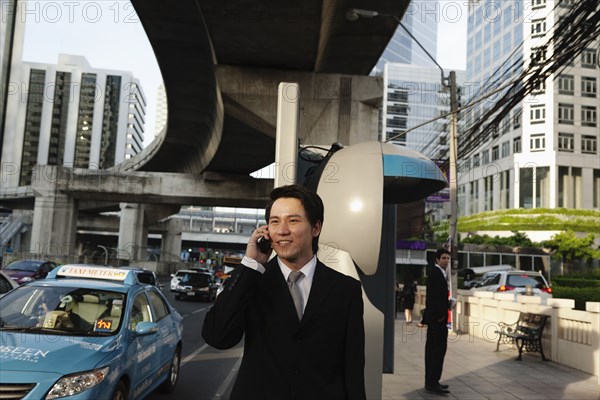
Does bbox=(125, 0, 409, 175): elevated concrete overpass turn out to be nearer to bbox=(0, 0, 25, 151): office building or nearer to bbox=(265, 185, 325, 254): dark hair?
bbox=(0, 0, 25, 151): office building

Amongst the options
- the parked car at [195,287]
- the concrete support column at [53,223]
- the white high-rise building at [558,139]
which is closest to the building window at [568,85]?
the white high-rise building at [558,139]

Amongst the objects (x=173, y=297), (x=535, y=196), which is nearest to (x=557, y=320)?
(x=173, y=297)

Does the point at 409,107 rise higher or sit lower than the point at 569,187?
higher

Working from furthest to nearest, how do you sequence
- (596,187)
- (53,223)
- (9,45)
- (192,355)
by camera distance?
(596,187) → (53,223) → (9,45) → (192,355)

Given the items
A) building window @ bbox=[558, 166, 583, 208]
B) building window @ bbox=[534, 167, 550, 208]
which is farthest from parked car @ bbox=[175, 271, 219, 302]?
building window @ bbox=[558, 166, 583, 208]

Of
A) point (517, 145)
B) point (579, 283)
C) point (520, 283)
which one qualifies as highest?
point (517, 145)

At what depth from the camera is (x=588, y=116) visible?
65.8 metres

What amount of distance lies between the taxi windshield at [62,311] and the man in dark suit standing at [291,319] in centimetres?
378

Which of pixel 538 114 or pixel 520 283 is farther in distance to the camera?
pixel 538 114

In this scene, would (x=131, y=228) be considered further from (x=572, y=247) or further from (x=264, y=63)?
(x=572, y=247)

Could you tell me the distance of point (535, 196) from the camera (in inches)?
2640

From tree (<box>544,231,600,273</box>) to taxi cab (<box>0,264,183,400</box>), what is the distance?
51.5 m

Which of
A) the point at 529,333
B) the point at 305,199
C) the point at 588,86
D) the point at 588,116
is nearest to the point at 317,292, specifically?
the point at 305,199

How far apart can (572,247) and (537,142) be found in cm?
1897
